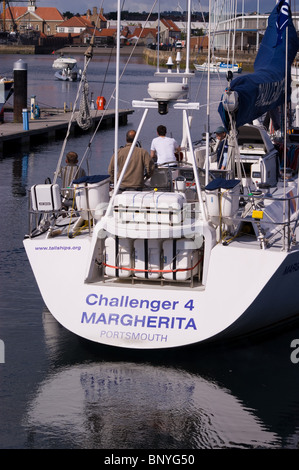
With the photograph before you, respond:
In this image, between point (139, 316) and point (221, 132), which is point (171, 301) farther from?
point (221, 132)

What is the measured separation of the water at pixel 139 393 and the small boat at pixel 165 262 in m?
0.40

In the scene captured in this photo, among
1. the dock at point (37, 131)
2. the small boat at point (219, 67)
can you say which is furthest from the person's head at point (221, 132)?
the dock at point (37, 131)

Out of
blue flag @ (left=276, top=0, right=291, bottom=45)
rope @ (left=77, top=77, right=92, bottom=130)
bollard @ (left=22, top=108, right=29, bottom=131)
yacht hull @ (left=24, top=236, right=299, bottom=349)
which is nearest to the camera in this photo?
yacht hull @ (left=24, top=236, right=299, bottom=349)

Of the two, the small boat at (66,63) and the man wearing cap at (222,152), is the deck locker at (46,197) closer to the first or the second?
the man wearing cap at (222,152)

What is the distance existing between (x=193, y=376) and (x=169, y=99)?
3.26 metres

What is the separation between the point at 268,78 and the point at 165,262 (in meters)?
4.92

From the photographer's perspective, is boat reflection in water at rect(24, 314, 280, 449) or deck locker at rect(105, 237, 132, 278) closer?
boat reflection in water at rect(24, 314, 280, 449)

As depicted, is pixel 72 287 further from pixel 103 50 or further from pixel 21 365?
pixel 103 50

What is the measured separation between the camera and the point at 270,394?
30.8 ft

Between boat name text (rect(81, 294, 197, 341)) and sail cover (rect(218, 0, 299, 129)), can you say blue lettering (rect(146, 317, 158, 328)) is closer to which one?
boat name text (rect(81, 294, 197, 341))

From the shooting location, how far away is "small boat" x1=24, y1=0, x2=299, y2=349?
9562 mm

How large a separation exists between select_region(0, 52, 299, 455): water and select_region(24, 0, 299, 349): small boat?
0.40 m

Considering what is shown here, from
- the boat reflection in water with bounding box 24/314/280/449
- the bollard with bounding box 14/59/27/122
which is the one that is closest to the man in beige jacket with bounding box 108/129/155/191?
the boat reflection in water with bounding box 24/314/280/449

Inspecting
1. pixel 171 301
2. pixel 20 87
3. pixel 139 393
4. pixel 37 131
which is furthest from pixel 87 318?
pixel 20 87
